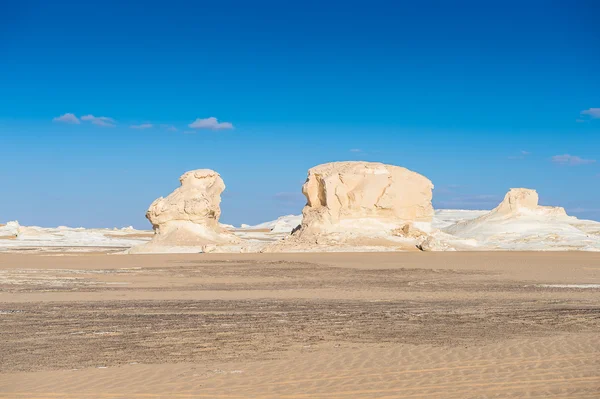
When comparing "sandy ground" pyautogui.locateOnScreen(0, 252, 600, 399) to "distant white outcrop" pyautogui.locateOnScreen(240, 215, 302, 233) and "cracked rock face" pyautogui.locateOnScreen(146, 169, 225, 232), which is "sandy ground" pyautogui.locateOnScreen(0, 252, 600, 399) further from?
"distant white outcrop" pyautogui.locateOnScreen(240, 215, 302, 233)

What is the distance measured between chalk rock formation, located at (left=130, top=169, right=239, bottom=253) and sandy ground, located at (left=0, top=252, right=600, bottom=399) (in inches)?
618

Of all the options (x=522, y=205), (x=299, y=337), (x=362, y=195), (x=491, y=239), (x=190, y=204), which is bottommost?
(x=299, y=337)

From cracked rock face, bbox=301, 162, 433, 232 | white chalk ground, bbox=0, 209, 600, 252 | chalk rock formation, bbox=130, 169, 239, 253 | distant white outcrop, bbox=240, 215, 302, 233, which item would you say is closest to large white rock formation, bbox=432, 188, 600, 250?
white chalk ground, bbox=0, 209, 600, 252

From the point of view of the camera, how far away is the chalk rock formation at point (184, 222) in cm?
3878

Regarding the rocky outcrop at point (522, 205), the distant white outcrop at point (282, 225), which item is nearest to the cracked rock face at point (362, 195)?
the rocky outcrop at point (522, 205)

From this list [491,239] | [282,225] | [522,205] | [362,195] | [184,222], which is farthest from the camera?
[282,225]

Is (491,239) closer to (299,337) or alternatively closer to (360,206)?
(360,206)

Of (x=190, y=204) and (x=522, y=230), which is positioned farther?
(x=522, y=230)

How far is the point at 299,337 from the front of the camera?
35.3ft

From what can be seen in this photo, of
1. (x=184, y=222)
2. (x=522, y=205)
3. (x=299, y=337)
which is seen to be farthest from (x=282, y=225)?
(x=299, y=337)

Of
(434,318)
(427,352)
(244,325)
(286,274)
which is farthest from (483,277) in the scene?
(427,352)

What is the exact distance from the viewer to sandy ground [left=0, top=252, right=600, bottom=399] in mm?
7535

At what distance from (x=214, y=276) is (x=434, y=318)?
1192 centimetres

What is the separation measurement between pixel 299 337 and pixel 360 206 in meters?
27.9
